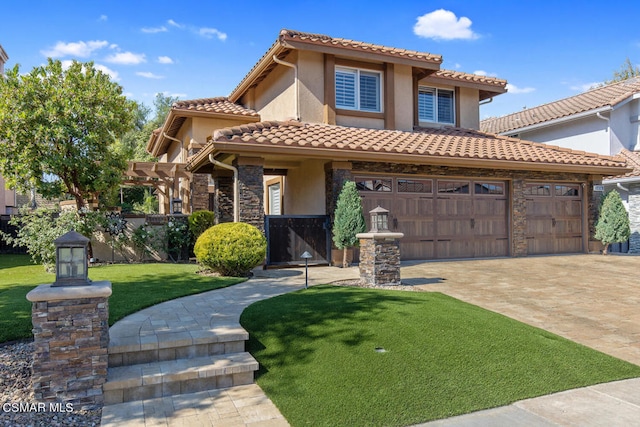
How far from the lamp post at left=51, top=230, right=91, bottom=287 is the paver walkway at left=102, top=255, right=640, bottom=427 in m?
0.98

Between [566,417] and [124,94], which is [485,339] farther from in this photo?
[124,94]

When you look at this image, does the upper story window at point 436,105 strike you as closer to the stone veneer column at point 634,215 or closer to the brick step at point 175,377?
the stone veneer column at point 634,215

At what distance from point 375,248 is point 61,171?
335 inches

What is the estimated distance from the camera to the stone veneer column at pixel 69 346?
13.1 ft

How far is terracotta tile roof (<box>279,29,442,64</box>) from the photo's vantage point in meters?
11.8

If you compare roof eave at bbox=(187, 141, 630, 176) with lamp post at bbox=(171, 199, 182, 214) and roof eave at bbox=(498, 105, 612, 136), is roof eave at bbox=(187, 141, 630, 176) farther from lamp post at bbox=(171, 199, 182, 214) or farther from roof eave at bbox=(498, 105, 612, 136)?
roof eave at bbox=(498, 105, 612, 136)

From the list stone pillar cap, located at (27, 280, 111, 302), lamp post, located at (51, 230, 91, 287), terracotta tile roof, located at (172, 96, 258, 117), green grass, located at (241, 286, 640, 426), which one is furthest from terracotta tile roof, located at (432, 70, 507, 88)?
stone pillar cap, located at (27, 280, 111, 302)

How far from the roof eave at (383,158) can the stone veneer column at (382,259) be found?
2.88 meters

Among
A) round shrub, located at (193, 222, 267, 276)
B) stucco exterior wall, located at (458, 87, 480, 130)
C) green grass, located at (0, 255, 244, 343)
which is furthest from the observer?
stucco exterior wall, located at (458, 87, 480, 130)

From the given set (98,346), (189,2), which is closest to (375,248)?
(98,346)

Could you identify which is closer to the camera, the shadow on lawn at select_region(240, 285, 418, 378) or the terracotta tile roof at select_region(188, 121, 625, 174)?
the shadow on lawn at select_region(240, 285, 418, 378)

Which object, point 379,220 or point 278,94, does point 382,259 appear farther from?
point 278,94

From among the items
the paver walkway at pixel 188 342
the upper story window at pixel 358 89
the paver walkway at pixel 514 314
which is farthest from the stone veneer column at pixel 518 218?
the paver walkway at pixel 188 342

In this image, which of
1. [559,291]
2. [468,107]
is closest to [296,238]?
[559,291]
